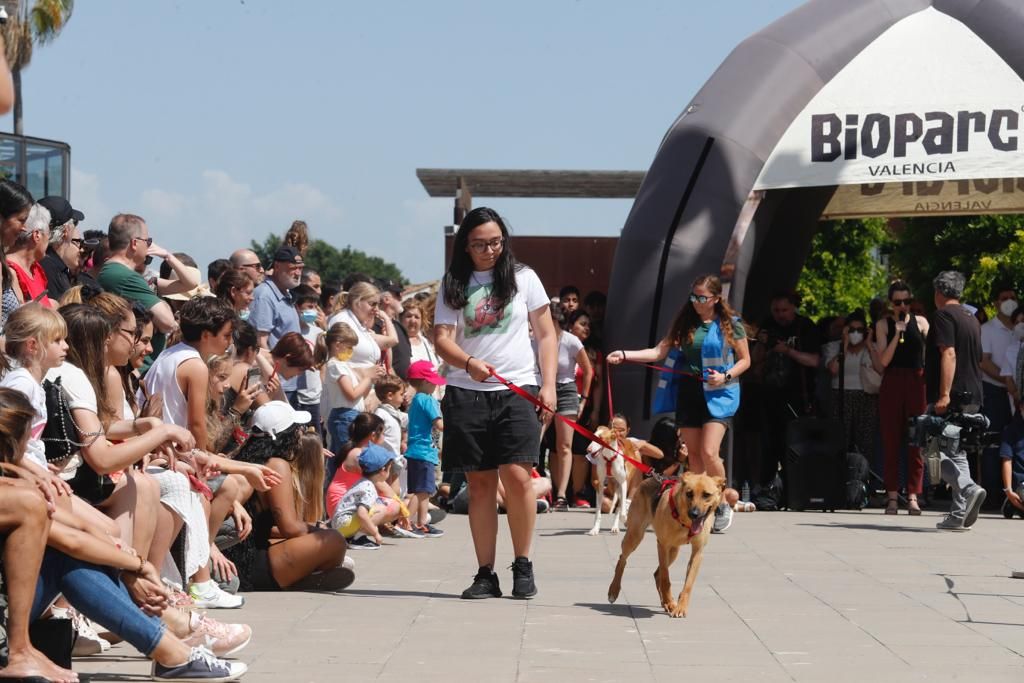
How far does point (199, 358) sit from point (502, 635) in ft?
7.17

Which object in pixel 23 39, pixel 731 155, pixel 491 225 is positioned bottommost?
pixel 491 225

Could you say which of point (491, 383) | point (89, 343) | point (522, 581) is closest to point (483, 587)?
point (522, 581)

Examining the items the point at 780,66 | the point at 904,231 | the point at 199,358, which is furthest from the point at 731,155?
the point at 904,231

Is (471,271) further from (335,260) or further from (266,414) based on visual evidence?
(335,260)

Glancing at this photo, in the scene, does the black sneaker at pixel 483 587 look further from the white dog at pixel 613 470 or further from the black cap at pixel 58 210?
the white dog at pixel 613 470

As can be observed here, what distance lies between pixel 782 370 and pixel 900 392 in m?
1.23

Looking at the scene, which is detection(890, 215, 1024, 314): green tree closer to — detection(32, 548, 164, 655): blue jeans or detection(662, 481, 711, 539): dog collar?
detection(662, 481, 711, 539): dog collar

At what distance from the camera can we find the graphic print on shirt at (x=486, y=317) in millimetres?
8461

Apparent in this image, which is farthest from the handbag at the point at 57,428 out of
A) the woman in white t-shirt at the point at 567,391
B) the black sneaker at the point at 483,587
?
the woman in white t-shirt at the point at 567,391

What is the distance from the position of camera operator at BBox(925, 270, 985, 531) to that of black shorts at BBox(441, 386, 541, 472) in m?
6.05

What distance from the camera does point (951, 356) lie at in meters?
13.7

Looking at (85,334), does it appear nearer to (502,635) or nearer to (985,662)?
(502,635)

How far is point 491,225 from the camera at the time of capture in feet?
27.8

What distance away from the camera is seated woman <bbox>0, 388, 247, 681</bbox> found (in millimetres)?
5410
